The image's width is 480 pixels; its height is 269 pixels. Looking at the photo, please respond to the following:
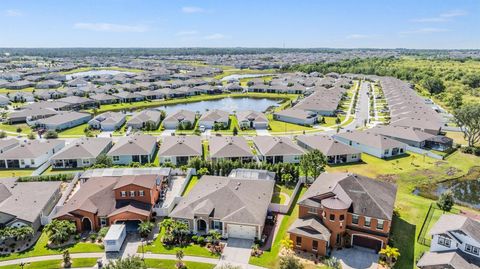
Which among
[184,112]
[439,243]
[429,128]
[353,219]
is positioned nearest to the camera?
[439,243]

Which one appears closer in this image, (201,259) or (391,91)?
(201,259)

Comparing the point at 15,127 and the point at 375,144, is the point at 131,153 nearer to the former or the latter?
the point at 375,144

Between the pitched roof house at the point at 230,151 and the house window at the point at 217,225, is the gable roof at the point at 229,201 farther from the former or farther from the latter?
the pitched roof house at the point at 230,151


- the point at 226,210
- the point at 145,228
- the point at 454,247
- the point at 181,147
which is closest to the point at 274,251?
the point at 226,210

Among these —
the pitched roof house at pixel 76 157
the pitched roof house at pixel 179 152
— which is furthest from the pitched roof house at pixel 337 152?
the pitched roof house at pixel 76 157

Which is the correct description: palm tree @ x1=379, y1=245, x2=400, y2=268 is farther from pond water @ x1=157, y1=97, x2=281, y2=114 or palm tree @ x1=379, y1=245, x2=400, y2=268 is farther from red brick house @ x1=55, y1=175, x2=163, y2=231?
pond water @ x1=157, y1=97, x2=281, y2=114

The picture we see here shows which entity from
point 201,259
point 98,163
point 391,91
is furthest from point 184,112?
point 391,91

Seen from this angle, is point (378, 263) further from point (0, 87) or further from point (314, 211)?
point (0, 87)
